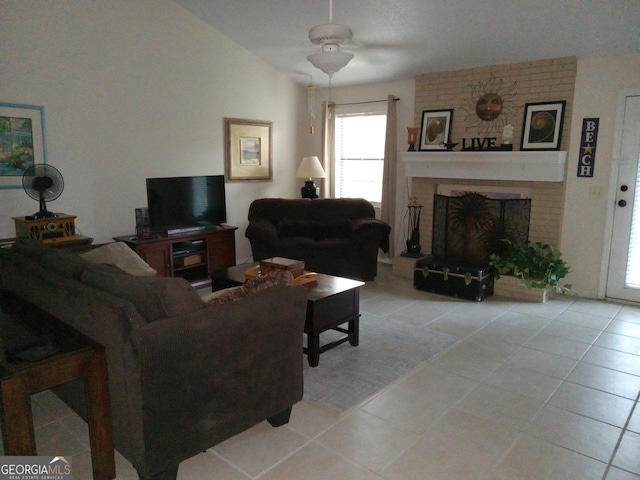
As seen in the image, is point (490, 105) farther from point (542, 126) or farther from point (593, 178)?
point (593, 178)

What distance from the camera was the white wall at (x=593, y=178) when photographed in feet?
14.7

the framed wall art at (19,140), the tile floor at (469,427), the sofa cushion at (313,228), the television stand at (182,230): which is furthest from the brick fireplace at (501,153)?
the framed wall art at (19,140)

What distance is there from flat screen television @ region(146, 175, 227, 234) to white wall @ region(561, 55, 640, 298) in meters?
3.85

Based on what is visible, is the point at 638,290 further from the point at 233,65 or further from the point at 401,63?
the point at 233,65

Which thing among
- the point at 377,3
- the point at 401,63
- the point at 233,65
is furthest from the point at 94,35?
the point at 401,63

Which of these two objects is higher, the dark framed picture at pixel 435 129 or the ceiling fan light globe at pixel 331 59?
the ceiling fan light globe at pixel 331 59

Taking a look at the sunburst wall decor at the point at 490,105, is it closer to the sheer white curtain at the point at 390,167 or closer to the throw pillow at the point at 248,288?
the sheer white curtain at the point at 390,167

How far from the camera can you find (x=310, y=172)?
6254 mm

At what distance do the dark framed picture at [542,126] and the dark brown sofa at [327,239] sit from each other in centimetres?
180

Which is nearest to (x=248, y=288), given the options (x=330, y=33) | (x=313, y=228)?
(x=330, y=33)

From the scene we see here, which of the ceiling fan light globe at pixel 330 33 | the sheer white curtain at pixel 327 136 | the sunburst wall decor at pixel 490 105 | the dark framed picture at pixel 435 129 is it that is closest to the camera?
the ceiling fan light globe at pixel 330 33

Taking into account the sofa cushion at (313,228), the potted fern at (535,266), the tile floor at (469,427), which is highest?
the sofa cushion at (313,228)

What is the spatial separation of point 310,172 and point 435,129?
5.60ft

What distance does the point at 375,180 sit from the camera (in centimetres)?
650
